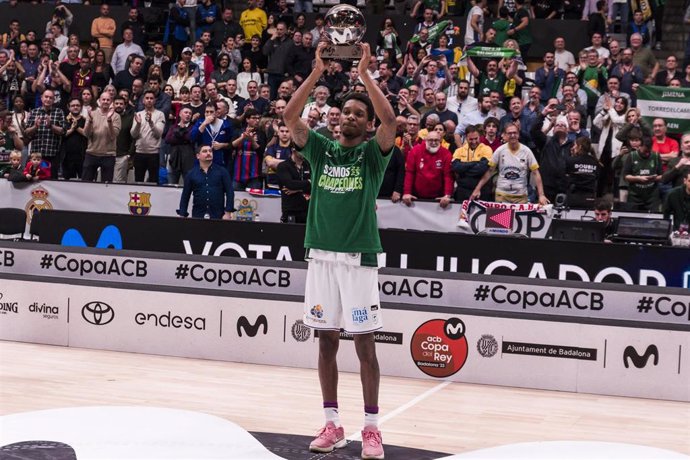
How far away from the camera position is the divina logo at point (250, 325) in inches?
387

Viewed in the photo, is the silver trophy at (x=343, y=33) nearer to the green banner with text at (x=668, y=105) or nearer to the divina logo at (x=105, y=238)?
the divina logo at (x=105, y=238)

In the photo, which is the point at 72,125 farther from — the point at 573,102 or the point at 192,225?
the point at 573,102

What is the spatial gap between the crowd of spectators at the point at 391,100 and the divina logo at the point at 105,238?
1.56 meters

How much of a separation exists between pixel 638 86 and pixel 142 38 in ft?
33.0

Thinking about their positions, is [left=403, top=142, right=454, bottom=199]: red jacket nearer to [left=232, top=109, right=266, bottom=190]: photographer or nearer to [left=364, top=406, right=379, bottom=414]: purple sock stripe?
[left=232, top=109, right=266, bottom=190]: photographer

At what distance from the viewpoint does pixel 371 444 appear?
252 inches

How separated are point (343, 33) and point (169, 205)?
8378 mm

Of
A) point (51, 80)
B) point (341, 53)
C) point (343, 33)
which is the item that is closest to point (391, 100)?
point (51, 80)

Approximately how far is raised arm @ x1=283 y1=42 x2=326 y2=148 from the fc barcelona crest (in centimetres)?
862

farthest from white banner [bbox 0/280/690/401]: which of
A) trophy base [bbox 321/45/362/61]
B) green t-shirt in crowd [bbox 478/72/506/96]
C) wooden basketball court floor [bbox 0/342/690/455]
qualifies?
green t-shirt in crowd [bbox 478/72/506/96]

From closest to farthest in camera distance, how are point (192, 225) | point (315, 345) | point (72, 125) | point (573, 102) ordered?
1. point (315, 345)
2. point (192, 225)
3. point (573, 102)
4. point (72, 125)

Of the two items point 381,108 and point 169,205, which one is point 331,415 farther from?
point 169,205

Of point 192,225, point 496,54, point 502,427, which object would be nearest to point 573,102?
point 496,54

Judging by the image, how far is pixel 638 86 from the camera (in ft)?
51.3
